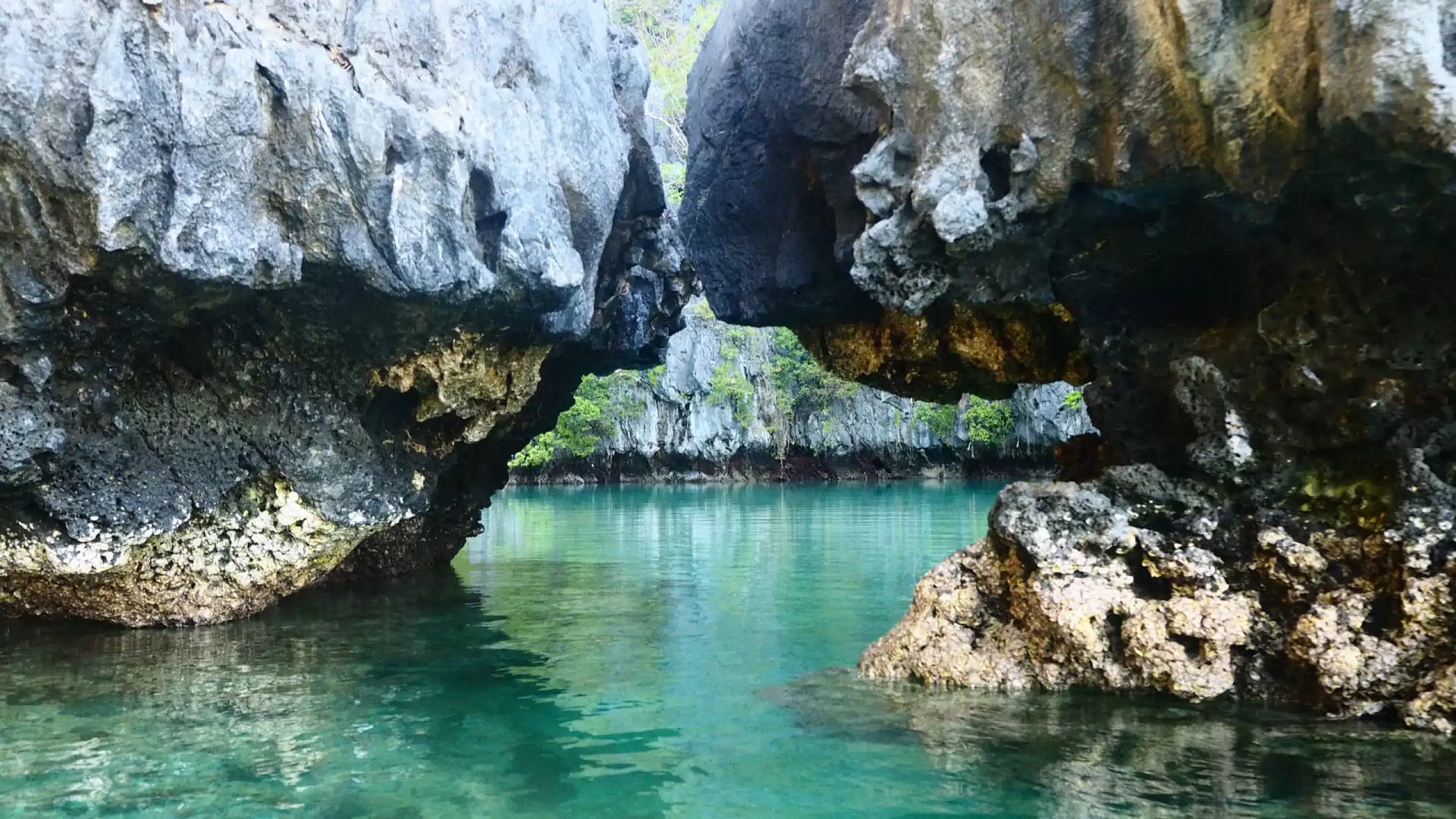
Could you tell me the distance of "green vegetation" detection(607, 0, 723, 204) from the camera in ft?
129

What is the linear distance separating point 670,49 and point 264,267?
39780 mm

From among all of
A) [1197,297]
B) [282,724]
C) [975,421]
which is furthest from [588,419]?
[282,724]

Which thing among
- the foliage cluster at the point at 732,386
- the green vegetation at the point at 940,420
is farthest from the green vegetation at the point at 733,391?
the green vegetation at the point at 940,420

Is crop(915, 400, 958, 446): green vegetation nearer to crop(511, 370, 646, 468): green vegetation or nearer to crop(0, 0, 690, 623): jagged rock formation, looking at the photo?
crop(511, 370, 646, 468): green vegetation

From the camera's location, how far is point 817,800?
4691 millimetres

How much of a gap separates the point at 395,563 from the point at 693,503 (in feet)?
53.6

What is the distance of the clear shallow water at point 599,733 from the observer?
4.66 metres

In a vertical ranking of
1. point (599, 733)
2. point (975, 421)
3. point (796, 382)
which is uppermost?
point (796, 382)

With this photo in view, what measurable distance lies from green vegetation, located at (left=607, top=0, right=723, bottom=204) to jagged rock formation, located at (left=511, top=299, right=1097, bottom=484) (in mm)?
6403

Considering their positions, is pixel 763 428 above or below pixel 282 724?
above

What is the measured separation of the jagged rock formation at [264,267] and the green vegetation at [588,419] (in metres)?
28.3

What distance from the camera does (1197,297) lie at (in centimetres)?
718

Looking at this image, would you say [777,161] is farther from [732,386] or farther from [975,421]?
[732,386]

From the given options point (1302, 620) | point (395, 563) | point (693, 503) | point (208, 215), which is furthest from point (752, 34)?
point (693, 503)
